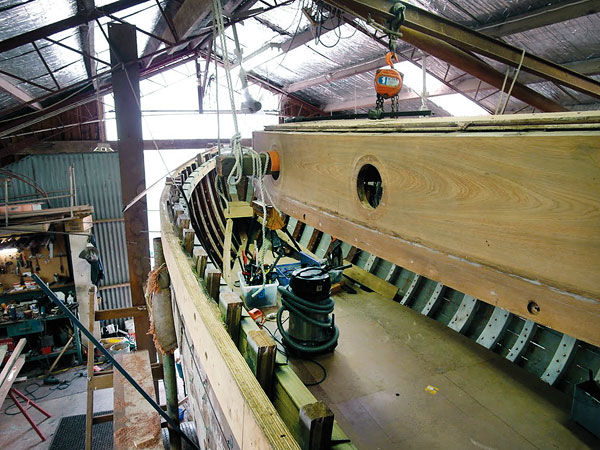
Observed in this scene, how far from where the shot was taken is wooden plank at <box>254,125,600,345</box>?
49 cm

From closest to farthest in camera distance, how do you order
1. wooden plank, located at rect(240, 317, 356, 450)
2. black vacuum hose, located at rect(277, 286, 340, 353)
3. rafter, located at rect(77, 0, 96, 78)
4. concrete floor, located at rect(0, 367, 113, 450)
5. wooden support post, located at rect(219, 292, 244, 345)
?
wooden plank, located at rect(240, 317, 356, 450)
wooden support post, located at rect(219, 292, 244, 345)
black vacuum hose, located at rect(277, 286, 340, 353)
rafter, located at rect(77, 0, 96, 78)
concrete floor, located at rect(0, 367, 113, 450)

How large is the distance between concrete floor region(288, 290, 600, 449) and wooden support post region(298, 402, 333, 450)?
1.67 m

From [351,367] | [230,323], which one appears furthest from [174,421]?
[230,323]

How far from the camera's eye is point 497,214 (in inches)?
22.3

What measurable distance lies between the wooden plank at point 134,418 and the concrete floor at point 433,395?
1.20 meters

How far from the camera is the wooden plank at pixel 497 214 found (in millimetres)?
492

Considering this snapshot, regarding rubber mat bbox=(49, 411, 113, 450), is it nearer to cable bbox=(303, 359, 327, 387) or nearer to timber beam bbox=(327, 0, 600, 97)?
cable bbox=(303, 359, 327, 387)

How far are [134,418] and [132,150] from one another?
277 centimetres

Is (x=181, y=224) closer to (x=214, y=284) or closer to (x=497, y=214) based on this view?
(x=214, y=284)

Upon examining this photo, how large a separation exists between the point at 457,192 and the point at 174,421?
13.3 feet

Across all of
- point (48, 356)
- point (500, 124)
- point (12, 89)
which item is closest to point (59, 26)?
point (12, 89)

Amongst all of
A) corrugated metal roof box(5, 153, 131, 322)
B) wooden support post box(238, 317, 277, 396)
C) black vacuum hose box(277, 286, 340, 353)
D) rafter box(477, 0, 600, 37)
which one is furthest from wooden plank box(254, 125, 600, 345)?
corrugated metal roof box(5, 153, 131, 322)

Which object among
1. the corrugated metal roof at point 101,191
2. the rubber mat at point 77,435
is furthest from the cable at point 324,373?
the corrugated metal roof at point 101,191

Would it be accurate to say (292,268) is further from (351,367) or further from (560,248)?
(560,248)
